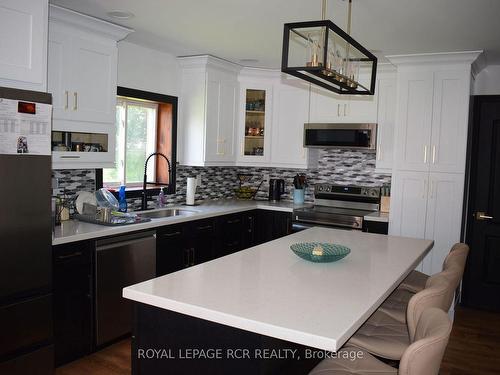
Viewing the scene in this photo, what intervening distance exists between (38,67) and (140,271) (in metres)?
1.66

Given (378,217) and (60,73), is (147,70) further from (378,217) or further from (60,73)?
(378,217)

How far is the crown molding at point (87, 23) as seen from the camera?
10.7ft

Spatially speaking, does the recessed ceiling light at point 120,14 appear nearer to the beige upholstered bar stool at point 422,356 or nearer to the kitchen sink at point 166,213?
the kitchen sink at point 166,213

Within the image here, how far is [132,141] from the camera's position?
4.53 m

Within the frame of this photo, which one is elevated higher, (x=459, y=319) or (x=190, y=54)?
(x=190, y=54)

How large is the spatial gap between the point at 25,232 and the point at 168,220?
1.40 m

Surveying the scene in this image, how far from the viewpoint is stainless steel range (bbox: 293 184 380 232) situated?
474 centimetres

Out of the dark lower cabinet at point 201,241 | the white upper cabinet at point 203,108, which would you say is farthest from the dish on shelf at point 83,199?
the white upper cabinet at point 203,108

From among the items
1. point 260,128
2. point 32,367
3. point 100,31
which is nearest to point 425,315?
point 32,367

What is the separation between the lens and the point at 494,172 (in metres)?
4.66

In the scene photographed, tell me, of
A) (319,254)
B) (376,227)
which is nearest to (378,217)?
(376,227)

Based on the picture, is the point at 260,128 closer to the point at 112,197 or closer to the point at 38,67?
the point at 112,197

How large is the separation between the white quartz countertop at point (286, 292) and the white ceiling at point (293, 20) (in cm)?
159

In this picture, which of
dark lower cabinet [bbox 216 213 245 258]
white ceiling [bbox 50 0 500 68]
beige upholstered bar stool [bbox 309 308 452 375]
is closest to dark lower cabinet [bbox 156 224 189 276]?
dark lower cabinet [bbox 216 213 245 258]
